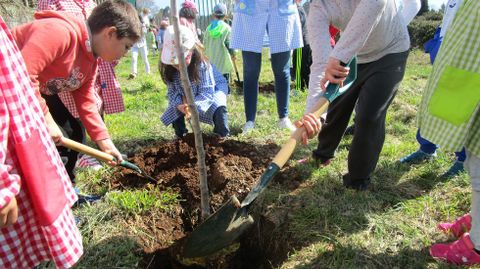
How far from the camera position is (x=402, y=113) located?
4316mm

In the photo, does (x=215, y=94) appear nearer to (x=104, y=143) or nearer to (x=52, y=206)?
(x=104, y=143)

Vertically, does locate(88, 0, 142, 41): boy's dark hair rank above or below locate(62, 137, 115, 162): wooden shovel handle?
above

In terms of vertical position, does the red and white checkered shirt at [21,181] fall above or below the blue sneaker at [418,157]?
above

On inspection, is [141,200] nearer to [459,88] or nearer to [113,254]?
[113,254]

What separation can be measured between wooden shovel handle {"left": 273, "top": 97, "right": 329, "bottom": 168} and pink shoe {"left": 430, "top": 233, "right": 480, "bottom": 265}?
945 mm

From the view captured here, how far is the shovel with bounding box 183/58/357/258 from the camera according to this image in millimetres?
1910

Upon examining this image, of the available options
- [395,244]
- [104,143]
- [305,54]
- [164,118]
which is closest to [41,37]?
[104,143]

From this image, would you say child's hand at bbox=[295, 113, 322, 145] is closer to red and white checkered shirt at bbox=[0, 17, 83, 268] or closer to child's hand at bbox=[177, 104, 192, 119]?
red and white checkered shirt at bbox=[0, 17, 83, 268]

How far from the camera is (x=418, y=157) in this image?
3016 mm

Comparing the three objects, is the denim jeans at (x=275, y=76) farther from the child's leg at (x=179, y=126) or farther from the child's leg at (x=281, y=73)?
the child's leg at (x=179, y=126)

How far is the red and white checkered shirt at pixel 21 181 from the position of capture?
1080 mm

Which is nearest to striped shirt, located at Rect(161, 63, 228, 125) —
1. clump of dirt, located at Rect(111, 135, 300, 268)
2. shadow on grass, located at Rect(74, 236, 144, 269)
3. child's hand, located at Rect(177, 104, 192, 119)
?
child's hand, located at Rect(177, 104, 192, 119)

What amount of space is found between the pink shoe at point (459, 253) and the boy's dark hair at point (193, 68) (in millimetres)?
2559

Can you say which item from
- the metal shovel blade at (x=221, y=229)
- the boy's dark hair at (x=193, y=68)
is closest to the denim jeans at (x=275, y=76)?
the boy's dark hair at (x=193, y=68)
